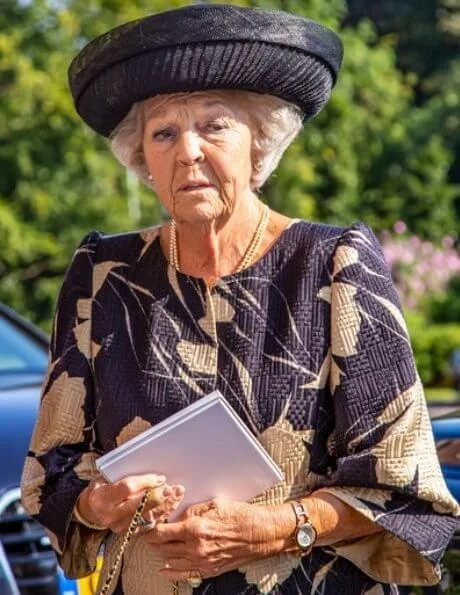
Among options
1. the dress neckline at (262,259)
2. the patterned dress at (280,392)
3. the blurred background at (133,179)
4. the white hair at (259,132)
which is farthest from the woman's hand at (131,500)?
the blurred background at (133,179)

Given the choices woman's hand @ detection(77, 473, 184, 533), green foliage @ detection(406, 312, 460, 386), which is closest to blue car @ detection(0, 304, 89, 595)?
woman's hand @ detection(77, 473, 184, 533)

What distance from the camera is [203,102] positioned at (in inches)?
111

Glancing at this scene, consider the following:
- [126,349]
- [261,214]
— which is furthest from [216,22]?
[126,349]

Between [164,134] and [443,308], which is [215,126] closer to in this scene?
[164,134]

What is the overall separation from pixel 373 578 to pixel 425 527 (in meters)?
0.15

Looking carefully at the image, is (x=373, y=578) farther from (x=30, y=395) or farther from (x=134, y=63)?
(x=30, y=395)

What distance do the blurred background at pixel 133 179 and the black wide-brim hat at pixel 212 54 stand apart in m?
→ 12.4

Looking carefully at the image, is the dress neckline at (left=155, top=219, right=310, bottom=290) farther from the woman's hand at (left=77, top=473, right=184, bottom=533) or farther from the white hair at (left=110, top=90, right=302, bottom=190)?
the woman's hand at (left=77, top=473, right=184, bottom=533)

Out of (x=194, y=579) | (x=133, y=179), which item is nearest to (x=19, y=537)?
(x=194, y=579)

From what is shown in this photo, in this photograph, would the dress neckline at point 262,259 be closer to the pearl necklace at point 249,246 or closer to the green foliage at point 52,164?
the pearl necklace at point 249,246

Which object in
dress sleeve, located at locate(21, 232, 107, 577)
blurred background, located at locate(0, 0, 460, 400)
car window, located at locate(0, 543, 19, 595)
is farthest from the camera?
blurred background, located at locate(0, 0, 460, 400)

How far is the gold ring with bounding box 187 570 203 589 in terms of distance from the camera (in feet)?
8.87

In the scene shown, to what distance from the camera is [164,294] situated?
9.52ft

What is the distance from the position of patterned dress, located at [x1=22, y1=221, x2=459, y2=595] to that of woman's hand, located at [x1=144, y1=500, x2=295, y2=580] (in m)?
0.07
